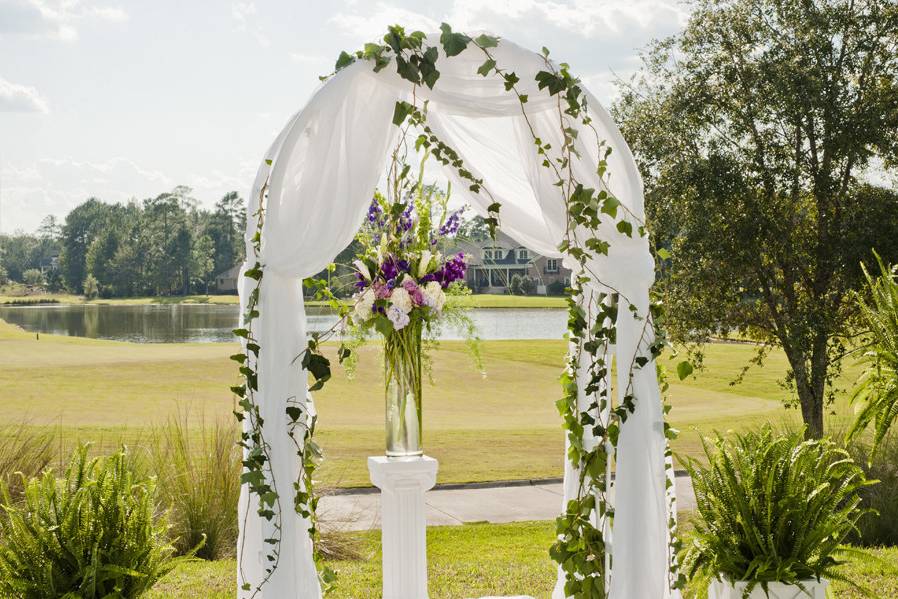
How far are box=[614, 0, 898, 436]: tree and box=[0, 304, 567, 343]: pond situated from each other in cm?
1981

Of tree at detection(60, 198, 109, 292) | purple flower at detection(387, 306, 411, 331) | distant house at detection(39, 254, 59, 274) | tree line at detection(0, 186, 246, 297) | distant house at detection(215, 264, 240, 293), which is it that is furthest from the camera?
distant house at detection(39, 254, 59, 274)

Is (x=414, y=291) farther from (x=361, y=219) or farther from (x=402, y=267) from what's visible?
(x=361, y=219)

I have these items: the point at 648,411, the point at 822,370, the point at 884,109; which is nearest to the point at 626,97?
the point at 884,109

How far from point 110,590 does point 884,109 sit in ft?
25.6

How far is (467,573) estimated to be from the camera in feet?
16.9

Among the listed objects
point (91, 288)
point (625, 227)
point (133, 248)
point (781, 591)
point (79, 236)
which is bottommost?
point (781, 591)

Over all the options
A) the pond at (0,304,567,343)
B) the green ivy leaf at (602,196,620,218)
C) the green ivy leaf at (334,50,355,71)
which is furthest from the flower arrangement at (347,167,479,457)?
the pond at (0,304,567,343)

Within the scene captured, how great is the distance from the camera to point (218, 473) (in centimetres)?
545

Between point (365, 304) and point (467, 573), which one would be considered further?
point (467, 573)

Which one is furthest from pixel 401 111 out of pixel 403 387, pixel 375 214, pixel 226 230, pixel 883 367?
pixel 226 230

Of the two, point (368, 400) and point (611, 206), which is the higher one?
point (611, 206)

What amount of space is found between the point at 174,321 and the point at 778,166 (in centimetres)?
3546

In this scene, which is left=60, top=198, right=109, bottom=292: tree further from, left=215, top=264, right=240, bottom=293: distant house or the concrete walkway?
the concrete walkway

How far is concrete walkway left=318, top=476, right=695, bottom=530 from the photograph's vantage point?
6758 millimetres
